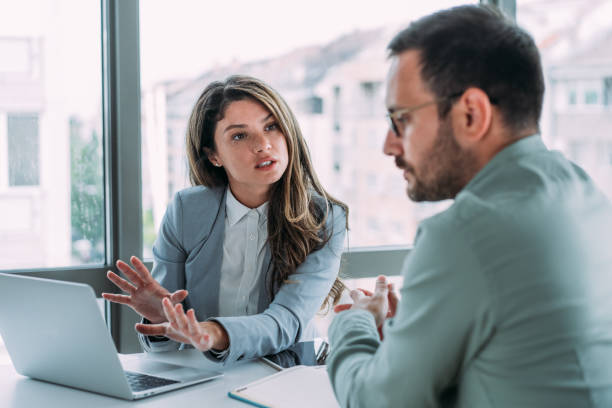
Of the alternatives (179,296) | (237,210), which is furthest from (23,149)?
(179,296)

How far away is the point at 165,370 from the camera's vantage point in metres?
1.46

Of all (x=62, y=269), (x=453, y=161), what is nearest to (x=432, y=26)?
(x=453, y=161)

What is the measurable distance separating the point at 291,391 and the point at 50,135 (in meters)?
1.57

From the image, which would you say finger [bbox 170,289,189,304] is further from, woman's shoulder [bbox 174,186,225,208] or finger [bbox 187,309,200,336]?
woman's shoulder [bbox 174,186,225,208]

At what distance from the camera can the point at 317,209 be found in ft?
6.62

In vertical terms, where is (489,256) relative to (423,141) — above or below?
below

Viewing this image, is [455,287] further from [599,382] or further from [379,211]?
[379,211]

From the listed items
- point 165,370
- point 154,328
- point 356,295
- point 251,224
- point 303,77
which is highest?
point 303,77

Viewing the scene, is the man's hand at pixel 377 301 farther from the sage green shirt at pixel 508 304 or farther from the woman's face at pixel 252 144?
the woman's face at pixel 252 144

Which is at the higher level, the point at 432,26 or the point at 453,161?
the point at 432,26

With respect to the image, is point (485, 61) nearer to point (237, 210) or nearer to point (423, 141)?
point (423, 141)

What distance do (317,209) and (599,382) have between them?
1.25 m

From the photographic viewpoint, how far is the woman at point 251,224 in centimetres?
189

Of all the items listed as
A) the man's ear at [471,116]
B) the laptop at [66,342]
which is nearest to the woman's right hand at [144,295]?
the laptop at [66,342]
